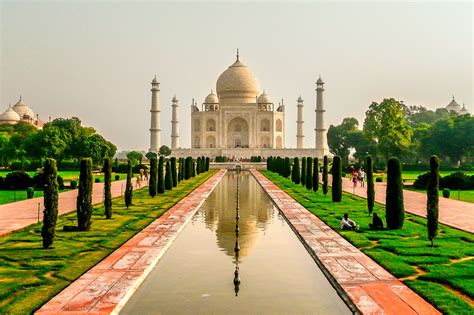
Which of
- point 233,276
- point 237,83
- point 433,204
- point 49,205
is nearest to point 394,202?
point 433,204

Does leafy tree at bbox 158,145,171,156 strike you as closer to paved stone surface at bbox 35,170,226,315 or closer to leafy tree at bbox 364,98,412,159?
leafy tree at bbox 364,98,412,159

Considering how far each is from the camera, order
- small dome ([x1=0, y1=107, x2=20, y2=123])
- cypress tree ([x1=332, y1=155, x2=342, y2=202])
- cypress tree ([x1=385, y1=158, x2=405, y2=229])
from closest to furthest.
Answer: cypress tree ([x1=385, y1=158, x2=405, y2=229]), cypress tree ([x1=332, y1=155, x2=342, y2=202]), small dome ([x1=0, y1=107, x2=20, y2=123])

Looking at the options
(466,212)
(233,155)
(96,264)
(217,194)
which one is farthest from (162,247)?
(233,155)

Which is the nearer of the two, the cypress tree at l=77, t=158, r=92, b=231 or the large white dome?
the cypress tree at l=77, t=158, r=92, b=231

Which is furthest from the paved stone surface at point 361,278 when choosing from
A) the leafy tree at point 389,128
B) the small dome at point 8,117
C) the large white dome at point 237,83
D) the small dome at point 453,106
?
the small dome at point 453,106

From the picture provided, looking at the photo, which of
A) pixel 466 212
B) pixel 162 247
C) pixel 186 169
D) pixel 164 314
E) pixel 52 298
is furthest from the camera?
pixel 186 169

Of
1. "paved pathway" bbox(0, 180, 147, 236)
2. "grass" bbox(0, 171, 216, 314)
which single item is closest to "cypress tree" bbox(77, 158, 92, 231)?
"grass" bbox(0, 171, 216, 314)

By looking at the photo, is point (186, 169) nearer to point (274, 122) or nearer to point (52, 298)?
point (52, 298)

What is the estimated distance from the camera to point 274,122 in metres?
58.7

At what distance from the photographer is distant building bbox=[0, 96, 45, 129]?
199ft

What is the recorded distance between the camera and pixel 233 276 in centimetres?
627

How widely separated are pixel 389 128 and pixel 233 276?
28602mm

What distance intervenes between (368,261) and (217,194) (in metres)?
10.8

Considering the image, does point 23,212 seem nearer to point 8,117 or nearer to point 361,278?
point 361,278
